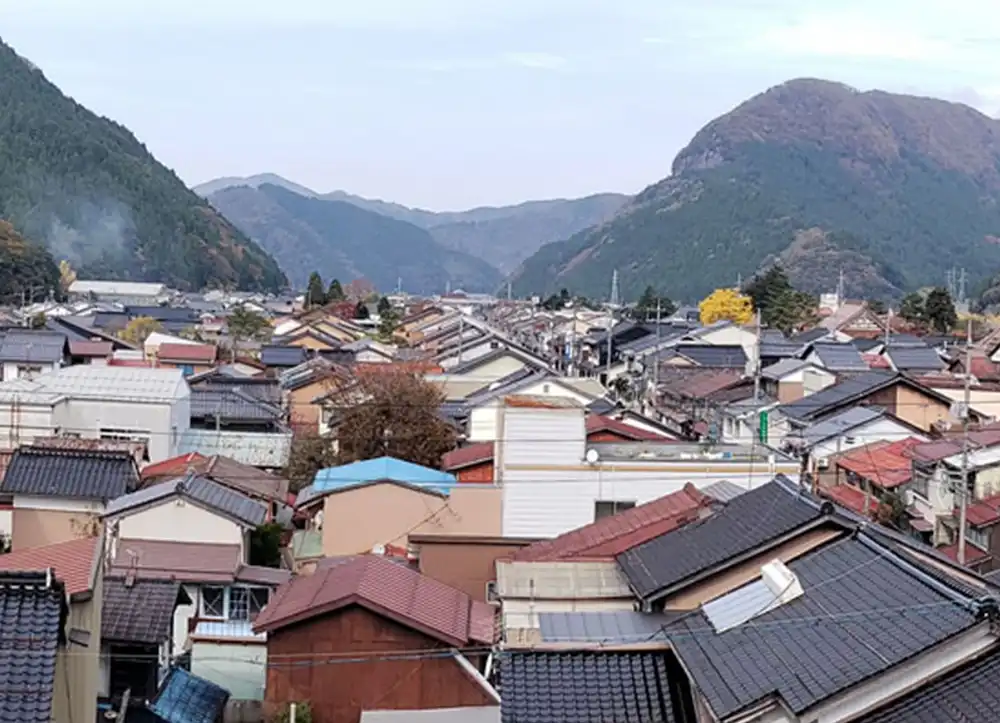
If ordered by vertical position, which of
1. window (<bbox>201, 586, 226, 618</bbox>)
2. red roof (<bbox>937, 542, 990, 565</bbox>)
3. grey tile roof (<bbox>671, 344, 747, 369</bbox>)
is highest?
window (<bbox>201, 586, 226, 618</bbox>)

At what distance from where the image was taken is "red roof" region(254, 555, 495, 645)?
11148 mm

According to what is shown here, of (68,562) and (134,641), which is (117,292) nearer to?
(134,641)

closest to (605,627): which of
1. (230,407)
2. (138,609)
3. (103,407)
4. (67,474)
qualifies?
(138,609)

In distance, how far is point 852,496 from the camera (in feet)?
83.4

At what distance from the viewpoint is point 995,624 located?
7.09 m

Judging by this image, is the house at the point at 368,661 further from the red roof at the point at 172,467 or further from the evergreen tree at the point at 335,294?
the evergreen tree at the point at 335,294

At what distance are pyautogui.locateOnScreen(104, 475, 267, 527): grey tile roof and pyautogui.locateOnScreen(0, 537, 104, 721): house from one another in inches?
237

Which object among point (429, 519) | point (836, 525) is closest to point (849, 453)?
point (429, 519)

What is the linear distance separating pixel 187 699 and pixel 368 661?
182 centimetres

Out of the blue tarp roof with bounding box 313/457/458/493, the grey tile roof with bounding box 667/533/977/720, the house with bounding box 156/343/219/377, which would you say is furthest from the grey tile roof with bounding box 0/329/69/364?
the grey tile roof with bounding box 667/533/977/720

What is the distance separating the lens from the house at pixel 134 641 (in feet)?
37.6

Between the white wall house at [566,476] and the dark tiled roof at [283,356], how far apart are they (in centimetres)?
2793

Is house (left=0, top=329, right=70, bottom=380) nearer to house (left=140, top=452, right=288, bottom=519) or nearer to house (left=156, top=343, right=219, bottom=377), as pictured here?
house (left=156, top=343, right=219, bottom=377)

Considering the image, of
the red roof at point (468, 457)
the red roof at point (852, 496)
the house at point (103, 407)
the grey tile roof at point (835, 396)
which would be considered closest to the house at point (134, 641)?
the red roof at point (468, 457)
